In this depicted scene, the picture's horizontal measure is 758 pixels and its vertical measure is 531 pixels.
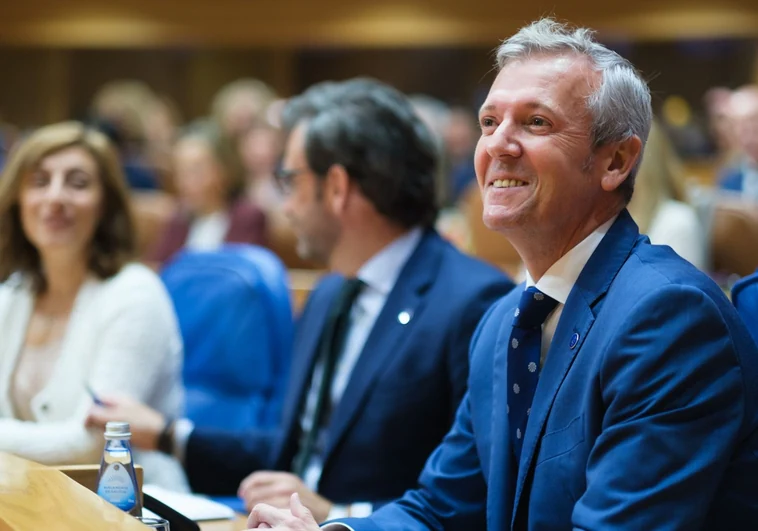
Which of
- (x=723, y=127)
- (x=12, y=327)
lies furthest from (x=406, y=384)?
(x=723, y=127)

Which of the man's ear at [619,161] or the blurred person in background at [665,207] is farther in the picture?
the blurred person in background at [665,207]

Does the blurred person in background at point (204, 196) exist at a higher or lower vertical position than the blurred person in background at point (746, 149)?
lower

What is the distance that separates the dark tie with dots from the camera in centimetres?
169

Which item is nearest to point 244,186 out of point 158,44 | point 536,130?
point 536,130

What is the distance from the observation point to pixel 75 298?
3.01m

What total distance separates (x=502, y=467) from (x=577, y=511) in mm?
251

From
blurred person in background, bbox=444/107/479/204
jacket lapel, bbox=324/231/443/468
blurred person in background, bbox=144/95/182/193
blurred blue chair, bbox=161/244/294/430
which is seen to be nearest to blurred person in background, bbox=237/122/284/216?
blurred person in background, bbox=144/95/182/193

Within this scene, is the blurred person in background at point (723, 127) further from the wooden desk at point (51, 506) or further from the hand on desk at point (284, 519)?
the wooden desk at point (51, 506)

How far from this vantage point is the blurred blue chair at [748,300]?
1.80 metres

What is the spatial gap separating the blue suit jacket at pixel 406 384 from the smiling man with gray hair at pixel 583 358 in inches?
18.1

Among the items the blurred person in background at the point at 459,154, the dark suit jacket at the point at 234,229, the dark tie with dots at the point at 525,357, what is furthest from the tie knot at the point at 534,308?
the blurred person in background at the point at 459,154

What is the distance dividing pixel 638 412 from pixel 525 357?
31 centimetres

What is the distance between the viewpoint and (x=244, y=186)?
6316mm

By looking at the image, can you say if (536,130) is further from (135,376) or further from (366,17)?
(366,17)
